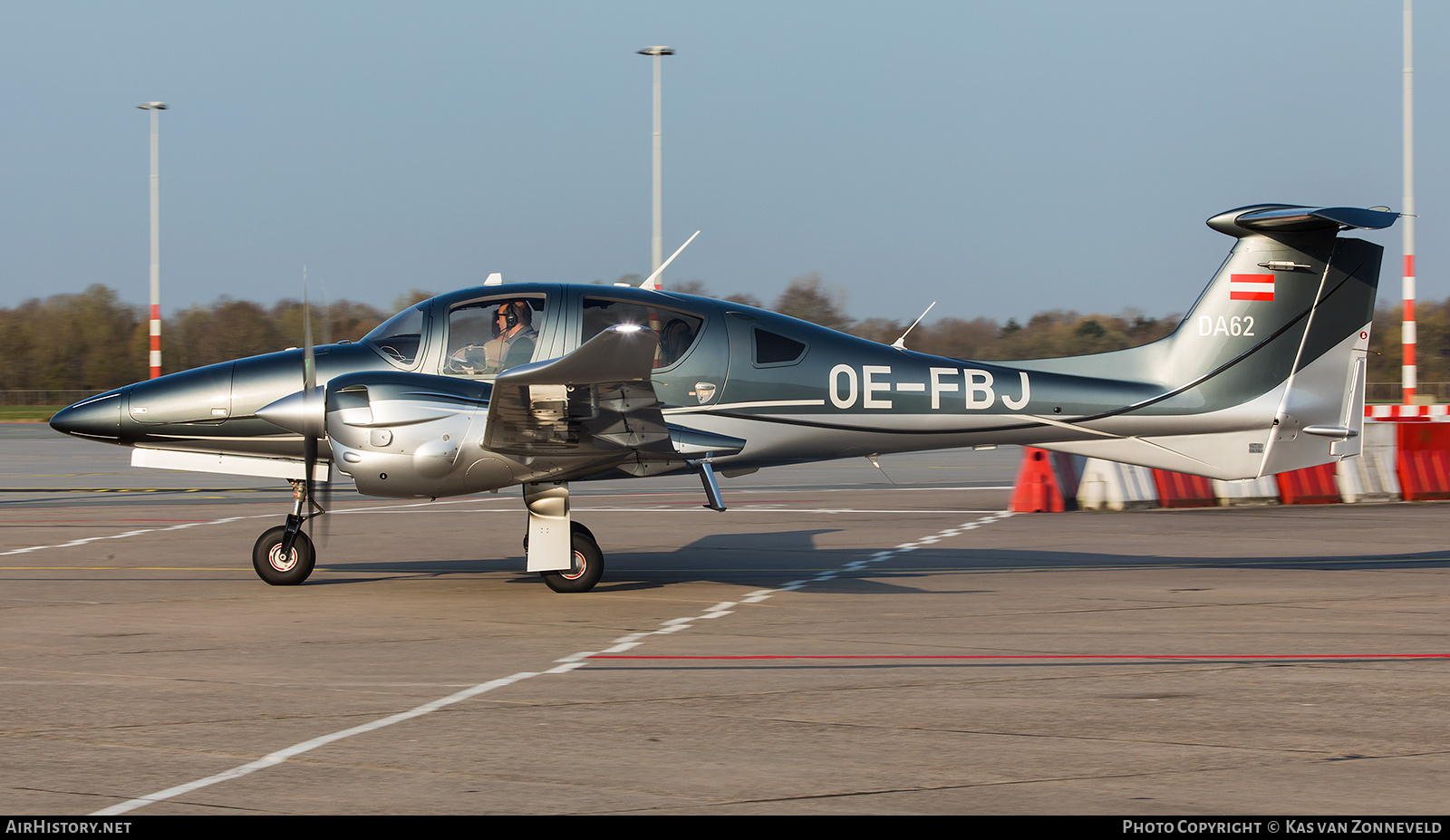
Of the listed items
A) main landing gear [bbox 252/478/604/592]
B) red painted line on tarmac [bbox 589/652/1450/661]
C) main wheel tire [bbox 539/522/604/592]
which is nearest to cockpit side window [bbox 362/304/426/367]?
main landing gear [bbox 252/478/604/592]

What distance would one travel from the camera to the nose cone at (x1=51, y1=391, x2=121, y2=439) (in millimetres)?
9555

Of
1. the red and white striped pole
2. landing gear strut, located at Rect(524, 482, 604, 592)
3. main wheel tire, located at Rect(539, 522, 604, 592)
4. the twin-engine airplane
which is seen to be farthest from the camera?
the red and white striped pole

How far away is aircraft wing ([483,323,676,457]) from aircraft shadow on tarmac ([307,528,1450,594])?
1511 millimetres

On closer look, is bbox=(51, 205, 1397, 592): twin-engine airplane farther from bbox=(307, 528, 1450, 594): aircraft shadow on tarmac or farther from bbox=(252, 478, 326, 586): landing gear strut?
bbox=(307, 528, 1450, 594): aircraft shadow on tarmac

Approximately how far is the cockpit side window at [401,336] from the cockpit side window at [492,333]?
0.28 metres

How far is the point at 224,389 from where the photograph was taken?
9.60 m

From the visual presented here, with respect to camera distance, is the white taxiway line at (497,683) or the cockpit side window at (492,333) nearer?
the white taxiway line at (497,683)

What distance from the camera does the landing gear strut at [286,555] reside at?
9758 millimetres

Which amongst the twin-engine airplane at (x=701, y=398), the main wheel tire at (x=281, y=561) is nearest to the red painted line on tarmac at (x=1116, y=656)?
the twin-engine airplane at (x=701, y=398)

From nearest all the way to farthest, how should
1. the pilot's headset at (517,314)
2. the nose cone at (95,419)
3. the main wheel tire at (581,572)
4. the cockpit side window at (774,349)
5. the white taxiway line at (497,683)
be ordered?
the white taxiway line at (497,683)
the main wheel tire at (581,572)
the nose cone at (95,419)
the pilot's headset at (517,314)
the cockpit side window at (774,349)

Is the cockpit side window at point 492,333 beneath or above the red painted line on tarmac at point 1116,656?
above

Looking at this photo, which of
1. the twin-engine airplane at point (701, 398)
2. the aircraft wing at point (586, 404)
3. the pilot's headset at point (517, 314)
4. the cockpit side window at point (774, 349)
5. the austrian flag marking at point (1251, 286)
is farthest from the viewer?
the austrian flag marking at point (1251, 286)

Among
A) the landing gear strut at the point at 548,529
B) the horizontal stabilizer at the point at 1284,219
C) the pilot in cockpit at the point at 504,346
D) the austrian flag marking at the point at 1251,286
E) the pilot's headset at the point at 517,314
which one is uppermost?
the horizontal stabilizer at the point at 1284,219

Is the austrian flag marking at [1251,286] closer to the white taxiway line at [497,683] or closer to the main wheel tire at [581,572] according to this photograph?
the white taxiway line at [497,683]
